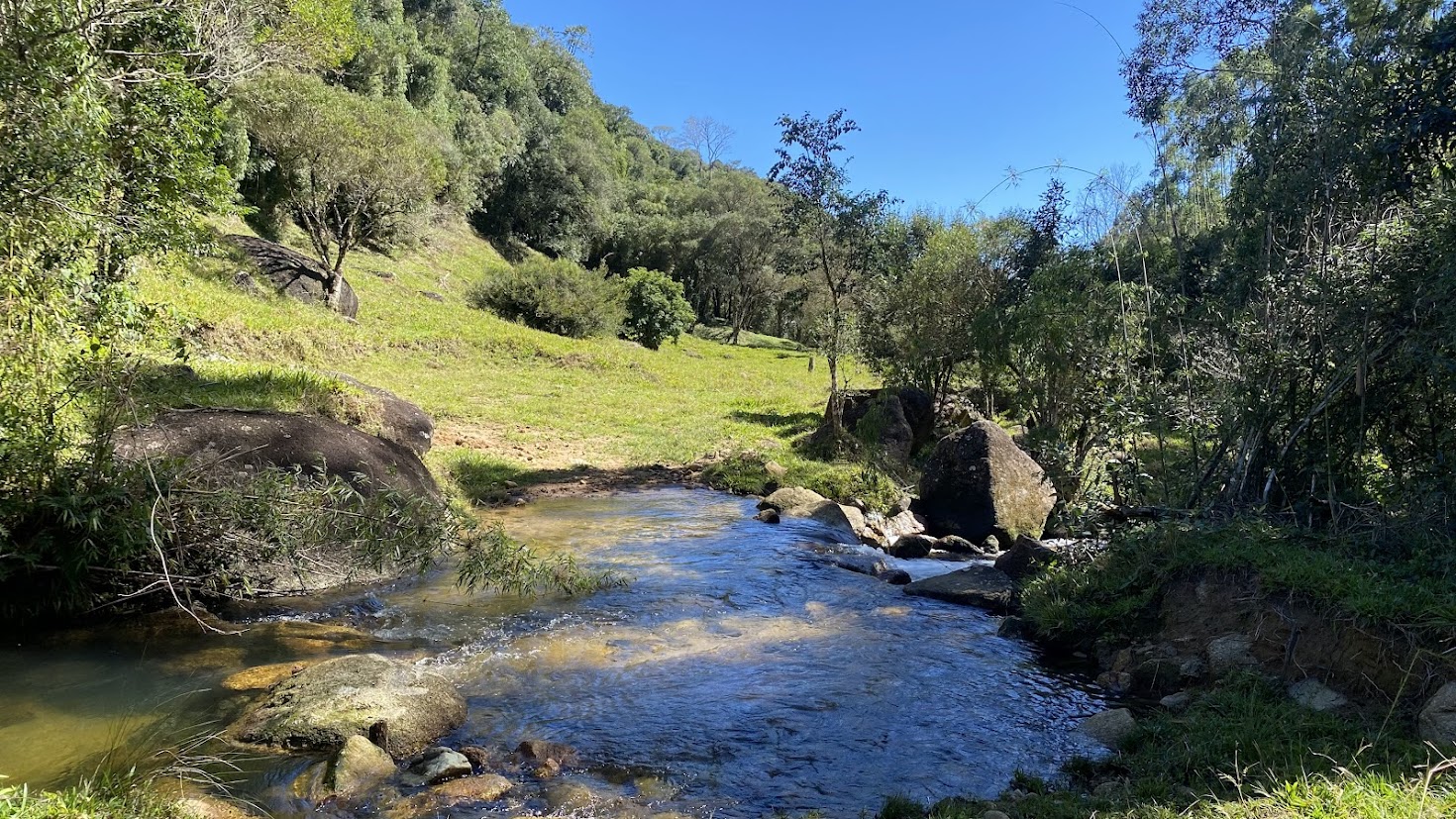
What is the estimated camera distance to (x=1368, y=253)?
736 cm

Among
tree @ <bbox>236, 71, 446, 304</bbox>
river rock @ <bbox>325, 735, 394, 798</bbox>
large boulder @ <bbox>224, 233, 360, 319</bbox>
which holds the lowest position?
river rock @ <bbox>325, 735, 394, 798</bbox>

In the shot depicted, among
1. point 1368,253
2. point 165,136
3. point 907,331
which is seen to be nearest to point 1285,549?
point 1368,253

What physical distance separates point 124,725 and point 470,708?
7.39ft

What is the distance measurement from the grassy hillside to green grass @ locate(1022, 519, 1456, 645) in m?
9.26

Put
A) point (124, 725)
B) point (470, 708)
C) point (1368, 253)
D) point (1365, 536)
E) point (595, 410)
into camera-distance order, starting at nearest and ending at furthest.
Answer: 1. point (124, 725)
2. point (470, 708)
3. point (1365, 536)
4. point (1368, 253)
5. point (595, 410)

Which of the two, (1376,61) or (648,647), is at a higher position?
(1376,61)

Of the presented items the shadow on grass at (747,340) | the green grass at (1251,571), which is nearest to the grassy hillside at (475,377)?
the green grass at (1251,571)

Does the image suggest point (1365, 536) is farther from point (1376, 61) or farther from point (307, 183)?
point (307, 183)

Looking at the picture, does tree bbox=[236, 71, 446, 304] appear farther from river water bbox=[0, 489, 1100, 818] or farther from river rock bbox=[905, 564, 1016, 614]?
river rock bbox=[905, 564, 1016, 614]

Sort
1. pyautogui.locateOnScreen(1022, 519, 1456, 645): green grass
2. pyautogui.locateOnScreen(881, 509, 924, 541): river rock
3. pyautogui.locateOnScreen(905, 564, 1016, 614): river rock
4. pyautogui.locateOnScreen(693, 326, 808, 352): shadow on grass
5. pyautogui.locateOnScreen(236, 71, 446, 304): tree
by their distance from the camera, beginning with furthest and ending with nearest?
pyautogui.locateOnScreen(693, 326, 808, 352): shadow on grass → pyautogui.locateOnScreen(236, 71, 446, 304): tree → pyautogui.locateOnScreen(881, 509, 924, 541): river rock → pyautogui.locateOnScreen(905, 564, 1016, 614): river rock → pyautogui.locateOnScreen(1022, 519, 1456, 645): green grass

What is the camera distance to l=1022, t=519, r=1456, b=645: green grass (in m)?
5.76

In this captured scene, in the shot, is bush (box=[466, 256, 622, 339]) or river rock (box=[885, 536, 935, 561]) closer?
river rock (box=[885, 536, 935, 561])

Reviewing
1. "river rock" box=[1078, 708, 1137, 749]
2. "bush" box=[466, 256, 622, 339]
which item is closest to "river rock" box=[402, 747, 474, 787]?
"river rock" box=[1078, 708, 1137, 749]

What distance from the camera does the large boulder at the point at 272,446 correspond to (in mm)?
7645
